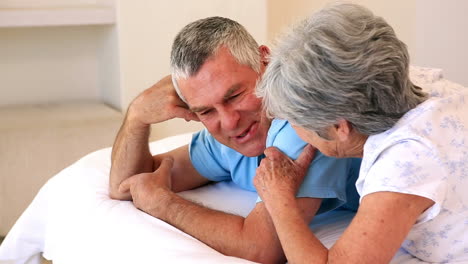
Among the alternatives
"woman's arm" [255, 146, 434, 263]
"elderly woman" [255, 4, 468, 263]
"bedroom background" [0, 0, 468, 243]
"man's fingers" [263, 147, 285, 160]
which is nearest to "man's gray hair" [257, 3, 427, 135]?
"elderly woman" [255, 4, 468, 263]

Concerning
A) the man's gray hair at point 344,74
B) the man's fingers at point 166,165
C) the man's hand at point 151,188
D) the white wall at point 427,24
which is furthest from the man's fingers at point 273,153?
the white wall at point 427,24

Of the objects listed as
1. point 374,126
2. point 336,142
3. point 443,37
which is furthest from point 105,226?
point 443,37

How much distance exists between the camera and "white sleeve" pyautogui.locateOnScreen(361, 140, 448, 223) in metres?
1.45

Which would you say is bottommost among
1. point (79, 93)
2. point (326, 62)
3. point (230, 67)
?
point (79, 93)

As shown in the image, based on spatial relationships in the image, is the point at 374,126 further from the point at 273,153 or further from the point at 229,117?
the point at 229,117

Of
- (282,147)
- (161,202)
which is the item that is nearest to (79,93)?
(161,202)

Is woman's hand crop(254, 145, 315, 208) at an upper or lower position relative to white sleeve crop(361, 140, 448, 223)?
lower

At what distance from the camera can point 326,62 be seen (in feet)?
4.80

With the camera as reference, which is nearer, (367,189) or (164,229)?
(367,189)

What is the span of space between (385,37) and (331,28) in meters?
0.10

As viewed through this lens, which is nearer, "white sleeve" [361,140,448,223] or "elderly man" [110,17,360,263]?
"white sleeve" [361,140,448,223]

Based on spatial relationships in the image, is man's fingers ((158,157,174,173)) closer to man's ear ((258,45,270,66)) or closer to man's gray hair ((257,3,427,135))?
man's ear ((258,45,270,66))

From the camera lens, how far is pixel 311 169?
5.82ft

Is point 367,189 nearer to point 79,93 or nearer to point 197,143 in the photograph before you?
point 197,143
